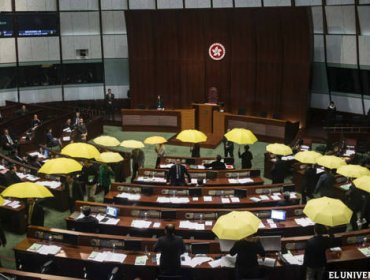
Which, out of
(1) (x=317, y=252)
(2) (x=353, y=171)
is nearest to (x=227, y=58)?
(2) (x=353, y=171)

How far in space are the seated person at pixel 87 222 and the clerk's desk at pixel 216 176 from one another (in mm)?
3230

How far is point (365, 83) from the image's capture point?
20.6 m

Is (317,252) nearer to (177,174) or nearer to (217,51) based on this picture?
(177,174)

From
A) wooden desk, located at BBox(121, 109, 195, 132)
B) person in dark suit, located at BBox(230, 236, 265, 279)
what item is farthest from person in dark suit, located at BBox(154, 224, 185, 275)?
wooden desk, located at BBox(121, 109, 195, 132)

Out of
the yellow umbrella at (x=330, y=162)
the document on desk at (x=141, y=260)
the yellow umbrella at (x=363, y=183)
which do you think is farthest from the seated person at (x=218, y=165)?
the document on desk at (x=141, y=260)

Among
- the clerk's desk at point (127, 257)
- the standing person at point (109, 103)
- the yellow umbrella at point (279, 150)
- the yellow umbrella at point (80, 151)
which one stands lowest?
the clerk's desk at point (127, 257)

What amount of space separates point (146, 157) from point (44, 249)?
920cm

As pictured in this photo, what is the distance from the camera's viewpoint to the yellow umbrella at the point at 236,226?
25.5 feet

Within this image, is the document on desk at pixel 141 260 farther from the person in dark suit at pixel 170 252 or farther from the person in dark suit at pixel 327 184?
the person in dark suit at pixel 327 184

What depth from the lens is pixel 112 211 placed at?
10.3m

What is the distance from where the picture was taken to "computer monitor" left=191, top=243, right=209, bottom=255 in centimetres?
847

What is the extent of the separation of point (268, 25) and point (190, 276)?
15652mm

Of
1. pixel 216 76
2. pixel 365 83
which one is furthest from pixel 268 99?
pixel 365 83

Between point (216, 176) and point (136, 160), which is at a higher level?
point (136, 160)
